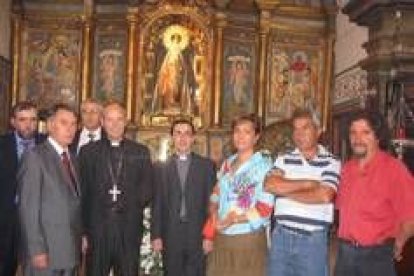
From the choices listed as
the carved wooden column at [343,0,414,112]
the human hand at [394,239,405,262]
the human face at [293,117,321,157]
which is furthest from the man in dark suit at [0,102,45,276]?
the carved wooden column at [343,0,414,112]

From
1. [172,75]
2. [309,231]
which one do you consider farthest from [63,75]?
[309,231]

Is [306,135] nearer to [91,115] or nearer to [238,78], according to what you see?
[91,115]

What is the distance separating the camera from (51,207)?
13.7ft

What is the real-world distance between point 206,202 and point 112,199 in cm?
61

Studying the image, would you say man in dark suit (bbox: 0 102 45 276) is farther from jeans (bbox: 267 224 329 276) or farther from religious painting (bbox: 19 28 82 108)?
religious painting (bbox: 19 28 82 108)

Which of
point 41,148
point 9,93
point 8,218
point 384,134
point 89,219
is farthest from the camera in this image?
point 9,93

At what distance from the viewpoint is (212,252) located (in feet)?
14.4

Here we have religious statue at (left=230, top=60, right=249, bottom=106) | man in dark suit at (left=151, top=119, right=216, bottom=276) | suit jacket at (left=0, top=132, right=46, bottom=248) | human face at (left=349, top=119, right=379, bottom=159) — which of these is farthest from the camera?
religious statue at (left=230, top=60, right=249, bottom=106)

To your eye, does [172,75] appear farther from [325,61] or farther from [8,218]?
[8,218]

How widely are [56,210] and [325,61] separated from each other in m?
7.30

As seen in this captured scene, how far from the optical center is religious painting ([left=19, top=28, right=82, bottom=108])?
415 inches

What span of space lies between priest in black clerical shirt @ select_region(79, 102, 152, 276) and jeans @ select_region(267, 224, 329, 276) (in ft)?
3.20

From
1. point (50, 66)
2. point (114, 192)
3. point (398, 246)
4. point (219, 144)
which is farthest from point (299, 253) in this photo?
point (50, 66)

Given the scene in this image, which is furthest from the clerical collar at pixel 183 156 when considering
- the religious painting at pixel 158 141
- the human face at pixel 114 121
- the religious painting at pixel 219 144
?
the religious painting at pixel 219 144
